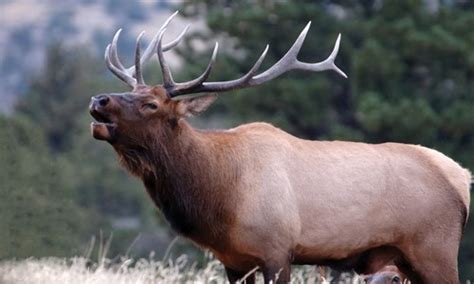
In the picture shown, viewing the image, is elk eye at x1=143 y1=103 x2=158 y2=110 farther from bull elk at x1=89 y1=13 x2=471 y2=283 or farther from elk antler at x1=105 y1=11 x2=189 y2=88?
elk antler at x1=105 y1=11 x2=189 y2=88

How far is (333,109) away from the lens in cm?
2888

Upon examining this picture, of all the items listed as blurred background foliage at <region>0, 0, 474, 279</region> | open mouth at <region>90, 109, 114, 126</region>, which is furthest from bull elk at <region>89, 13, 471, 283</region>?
blurred background foliage at <region>0, 0, 474, 279</region>

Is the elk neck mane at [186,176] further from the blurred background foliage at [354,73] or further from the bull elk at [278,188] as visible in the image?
the blurred background foliage at [354,73]

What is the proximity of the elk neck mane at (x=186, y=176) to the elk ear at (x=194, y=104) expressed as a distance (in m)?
0.12

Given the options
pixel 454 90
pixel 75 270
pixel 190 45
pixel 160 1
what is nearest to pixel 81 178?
pixel 190 45

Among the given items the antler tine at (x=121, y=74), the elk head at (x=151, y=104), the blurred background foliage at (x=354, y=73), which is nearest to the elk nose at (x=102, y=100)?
the elk head at (x=151, y=104)

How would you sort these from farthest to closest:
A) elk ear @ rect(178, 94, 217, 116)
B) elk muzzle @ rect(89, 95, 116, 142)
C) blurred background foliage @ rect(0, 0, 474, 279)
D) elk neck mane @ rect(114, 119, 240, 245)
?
blurred background foliage @ rect(0, 0, 474, 279), elk ear @ rect(178, 94, 217, 116), elk neck mane @ rect(114, 119, 240, 245), elk muzzle @ rect(89, 95, 116, 142)

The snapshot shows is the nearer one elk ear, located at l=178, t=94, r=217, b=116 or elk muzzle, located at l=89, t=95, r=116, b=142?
elk muzzle, located at l=89, t=95, r=116, b=142

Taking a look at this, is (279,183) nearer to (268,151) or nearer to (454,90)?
(268,151)

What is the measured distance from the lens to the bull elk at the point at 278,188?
991 centimetres

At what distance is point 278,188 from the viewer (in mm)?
10078

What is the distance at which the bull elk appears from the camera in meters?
9.91

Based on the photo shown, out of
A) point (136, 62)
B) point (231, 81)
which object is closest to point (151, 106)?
point (136, 62)

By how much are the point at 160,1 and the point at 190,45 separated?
203 feet
